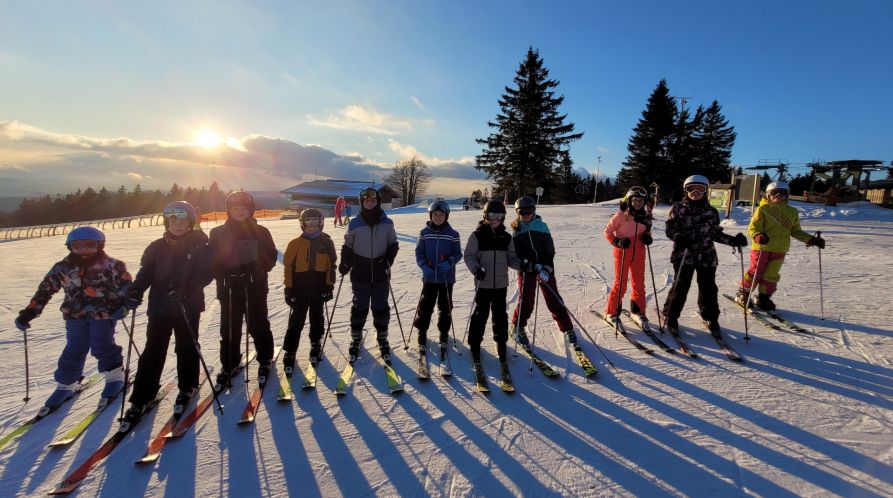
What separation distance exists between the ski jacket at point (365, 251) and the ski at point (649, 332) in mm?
3365

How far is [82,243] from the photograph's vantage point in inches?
131

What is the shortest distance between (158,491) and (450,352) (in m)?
2.86

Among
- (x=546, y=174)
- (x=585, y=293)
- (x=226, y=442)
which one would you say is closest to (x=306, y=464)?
(x=226, y=442)

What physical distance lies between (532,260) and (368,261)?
6.04 ft

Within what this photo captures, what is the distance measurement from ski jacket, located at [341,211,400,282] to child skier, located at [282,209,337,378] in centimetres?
20

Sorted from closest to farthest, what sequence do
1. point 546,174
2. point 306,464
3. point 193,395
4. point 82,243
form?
point 306,464
point 82,243
point 193,395
point 546,174

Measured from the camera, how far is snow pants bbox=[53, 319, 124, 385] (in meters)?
3.44

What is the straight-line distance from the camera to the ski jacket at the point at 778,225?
5258 millimetres

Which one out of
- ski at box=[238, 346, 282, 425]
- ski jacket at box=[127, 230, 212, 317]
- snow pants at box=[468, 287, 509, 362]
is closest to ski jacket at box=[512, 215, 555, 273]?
snow pants at box=[468, 287, 509, 362]

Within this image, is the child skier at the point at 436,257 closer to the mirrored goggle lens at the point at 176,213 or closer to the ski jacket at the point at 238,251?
the ski jacket at the point at 238,251

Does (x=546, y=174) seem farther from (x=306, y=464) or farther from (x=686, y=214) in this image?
(x=306, y=464)

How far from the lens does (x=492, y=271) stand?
404 centimetres

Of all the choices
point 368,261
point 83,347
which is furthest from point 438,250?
point 83,347

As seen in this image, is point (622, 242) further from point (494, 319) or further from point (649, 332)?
point (494, 319)
